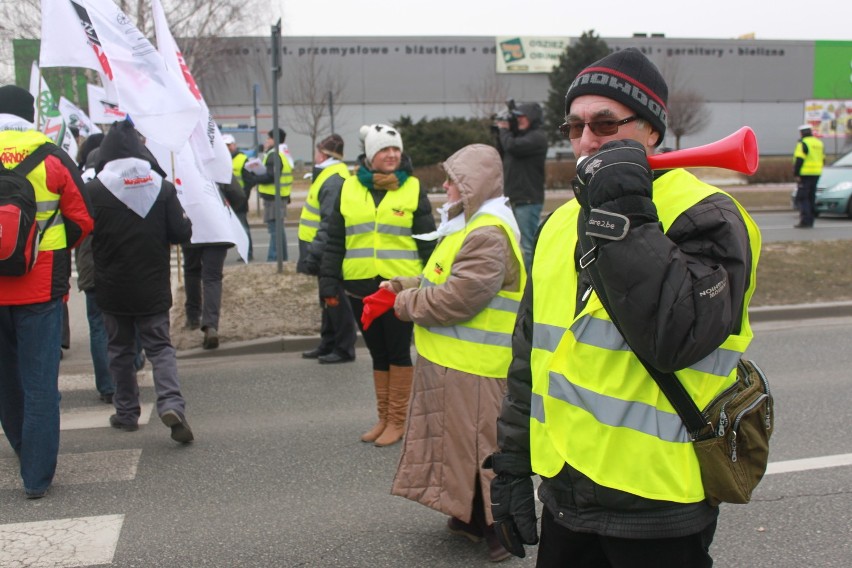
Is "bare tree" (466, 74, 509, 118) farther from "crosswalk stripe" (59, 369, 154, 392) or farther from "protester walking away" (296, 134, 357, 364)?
"crosswalk stripe" (59, 369, 154, 392)

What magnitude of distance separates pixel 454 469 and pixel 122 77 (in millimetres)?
3836

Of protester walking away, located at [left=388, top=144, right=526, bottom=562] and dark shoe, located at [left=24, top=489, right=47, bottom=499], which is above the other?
protester walking away, located at [left=388, top=144, right=526, bottom=562]

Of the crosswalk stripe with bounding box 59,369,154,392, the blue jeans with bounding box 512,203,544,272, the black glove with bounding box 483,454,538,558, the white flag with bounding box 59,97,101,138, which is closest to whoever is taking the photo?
the black glove with bounding box 483,454,538,558

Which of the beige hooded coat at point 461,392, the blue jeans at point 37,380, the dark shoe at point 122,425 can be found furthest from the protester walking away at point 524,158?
the blue jeans at point 37,380

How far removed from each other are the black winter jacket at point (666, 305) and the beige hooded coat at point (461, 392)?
5.47 feet

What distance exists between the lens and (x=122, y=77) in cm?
596

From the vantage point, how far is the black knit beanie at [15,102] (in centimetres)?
463

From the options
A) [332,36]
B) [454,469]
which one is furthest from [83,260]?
[332,36]

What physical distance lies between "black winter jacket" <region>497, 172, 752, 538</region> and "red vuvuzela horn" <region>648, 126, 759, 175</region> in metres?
0.08

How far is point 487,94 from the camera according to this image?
47469 mm

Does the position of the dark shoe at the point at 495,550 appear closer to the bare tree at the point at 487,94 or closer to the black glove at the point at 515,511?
the black glove at the point at 515,511

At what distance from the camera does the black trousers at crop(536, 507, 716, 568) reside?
2006mm

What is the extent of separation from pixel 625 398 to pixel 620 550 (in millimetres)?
372

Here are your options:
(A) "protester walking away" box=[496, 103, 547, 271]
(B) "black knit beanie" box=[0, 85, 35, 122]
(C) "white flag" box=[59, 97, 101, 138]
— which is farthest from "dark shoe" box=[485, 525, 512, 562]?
(C) "white flag" box=[59, 97, 101, 138]
